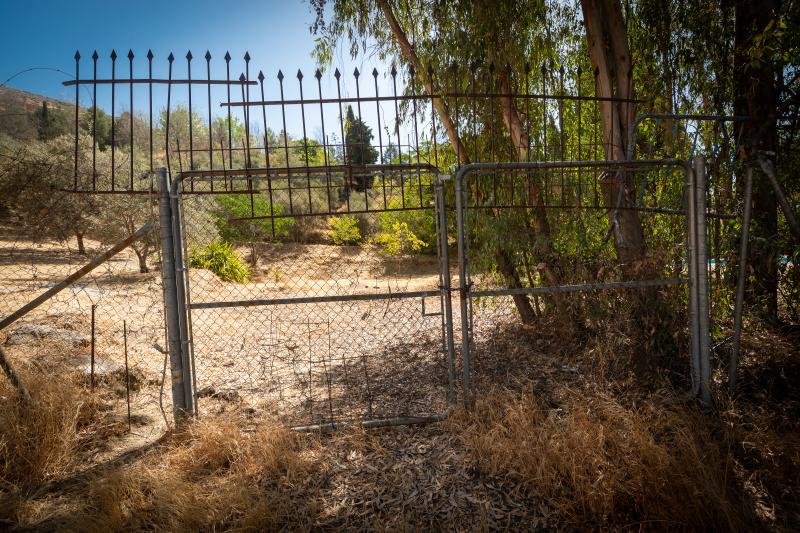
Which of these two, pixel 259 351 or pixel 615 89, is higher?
pixel 615 89

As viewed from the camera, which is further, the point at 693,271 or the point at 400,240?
the point at 400,240

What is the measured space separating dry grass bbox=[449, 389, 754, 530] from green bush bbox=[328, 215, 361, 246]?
48.3 feet

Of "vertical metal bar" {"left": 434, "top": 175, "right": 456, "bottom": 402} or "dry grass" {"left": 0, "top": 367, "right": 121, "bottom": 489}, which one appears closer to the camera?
"dry grass" {"left": 0, "top": 367, "right": 121, "bottom": 489}

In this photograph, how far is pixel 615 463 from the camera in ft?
9.21

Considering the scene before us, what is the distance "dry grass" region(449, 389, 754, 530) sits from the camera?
2562 millimetres

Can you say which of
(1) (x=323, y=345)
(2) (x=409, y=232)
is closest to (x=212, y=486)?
(1) (x=323, y=345)

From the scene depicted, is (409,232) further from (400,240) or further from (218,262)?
(218,262)

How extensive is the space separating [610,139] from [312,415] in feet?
12.4

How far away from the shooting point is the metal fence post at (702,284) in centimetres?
348

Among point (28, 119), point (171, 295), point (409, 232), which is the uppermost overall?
point (28, 119)

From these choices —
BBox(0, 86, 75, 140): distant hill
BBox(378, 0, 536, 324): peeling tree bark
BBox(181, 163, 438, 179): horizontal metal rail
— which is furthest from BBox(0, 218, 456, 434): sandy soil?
BBox(0, 86, 75, 140): distant hill

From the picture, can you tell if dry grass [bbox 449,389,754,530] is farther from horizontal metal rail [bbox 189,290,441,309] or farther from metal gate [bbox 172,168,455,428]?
horizontal metal rail [bbox 189,290,441,309]

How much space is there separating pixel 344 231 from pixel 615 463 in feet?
50.2

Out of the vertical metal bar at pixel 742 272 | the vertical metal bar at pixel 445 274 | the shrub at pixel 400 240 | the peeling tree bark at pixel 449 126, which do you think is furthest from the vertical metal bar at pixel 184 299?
the shrub at pixel 400 240
